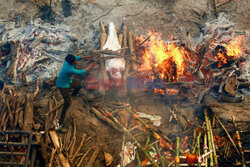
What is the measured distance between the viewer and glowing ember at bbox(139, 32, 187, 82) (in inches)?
267

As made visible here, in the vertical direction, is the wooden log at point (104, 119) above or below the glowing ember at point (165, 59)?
below

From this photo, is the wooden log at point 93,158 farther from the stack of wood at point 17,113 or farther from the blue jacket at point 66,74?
the blue jacket at point 66,74

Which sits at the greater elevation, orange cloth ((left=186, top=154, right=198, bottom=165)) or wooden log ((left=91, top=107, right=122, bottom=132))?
wooden log ((left=91, top=107, right=122, bottom=132))

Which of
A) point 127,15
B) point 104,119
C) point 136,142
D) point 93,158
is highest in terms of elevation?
point 127,15

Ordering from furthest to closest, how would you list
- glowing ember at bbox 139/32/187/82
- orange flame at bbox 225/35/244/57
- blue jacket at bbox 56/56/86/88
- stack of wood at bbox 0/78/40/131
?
orange flame at bbox 225/35/244/57 < glowing ember at bbox 139/32/187/82 < blue jacket at bbox 56/56/86/88 < stack of wood at bbox 0/78/40/131

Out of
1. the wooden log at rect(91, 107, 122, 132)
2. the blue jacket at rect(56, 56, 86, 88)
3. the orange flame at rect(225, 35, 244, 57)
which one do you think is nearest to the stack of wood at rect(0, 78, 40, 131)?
the blue jacket at rect(56, 56, 86, 88)

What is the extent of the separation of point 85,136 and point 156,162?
2.25m

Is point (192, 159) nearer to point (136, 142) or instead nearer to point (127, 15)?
point (136, 142)

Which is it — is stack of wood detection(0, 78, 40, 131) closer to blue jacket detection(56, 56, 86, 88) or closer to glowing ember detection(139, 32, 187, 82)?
blue jacket detection(56, 56, 86, 88)

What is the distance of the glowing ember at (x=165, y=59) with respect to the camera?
678 centimetres

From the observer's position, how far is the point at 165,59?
6.89 meters

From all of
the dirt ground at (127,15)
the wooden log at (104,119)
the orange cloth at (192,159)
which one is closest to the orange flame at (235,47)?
the dirt ground at (127,15)

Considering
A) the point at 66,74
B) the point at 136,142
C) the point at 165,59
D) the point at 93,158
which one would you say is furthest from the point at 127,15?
the point at 93,158

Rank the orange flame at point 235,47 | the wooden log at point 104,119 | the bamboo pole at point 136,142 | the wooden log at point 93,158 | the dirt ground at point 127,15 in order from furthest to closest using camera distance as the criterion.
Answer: the dirt ground at point 127,15 → the orange flame at point 235,47 → the wooden log at point 104,119 → the wooden log at point 93,158 → the bamboo pole at point 136,142
